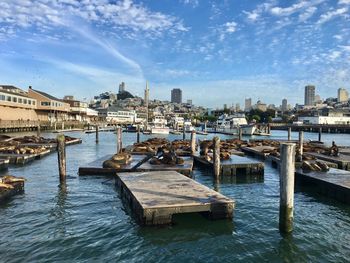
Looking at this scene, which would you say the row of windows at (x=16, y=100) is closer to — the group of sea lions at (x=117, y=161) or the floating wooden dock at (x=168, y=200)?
the group of sea lions at (x=117, y=161)

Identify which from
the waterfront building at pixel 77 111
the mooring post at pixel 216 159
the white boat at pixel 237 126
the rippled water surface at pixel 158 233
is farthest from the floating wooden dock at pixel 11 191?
the waterfront building at pixel 77 111

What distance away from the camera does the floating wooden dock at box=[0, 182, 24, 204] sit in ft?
45.4

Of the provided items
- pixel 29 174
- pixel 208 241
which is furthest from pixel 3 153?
pixel 208 241

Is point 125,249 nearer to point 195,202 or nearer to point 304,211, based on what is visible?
point 195,202

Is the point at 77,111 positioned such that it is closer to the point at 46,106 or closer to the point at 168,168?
the point at 46,106

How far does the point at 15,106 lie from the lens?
Result: 73.6 metres

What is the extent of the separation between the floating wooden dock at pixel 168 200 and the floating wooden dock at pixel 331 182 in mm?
5848

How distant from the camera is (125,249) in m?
9.38

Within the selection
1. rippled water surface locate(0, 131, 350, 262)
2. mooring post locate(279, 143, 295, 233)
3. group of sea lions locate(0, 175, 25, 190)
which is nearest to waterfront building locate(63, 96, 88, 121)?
group of sea lions locate(0, 175, 25, 190)

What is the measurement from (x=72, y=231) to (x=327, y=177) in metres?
12.2

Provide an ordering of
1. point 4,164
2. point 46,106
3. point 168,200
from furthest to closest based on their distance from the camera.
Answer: point 46,106
point 4,164
point 168,200

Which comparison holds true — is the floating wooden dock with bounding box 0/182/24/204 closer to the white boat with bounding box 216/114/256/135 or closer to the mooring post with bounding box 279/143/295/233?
the mooring post with bounding box 279/143/295/233

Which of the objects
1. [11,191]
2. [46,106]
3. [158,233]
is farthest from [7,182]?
[46,106]

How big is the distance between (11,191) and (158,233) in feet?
24.2
